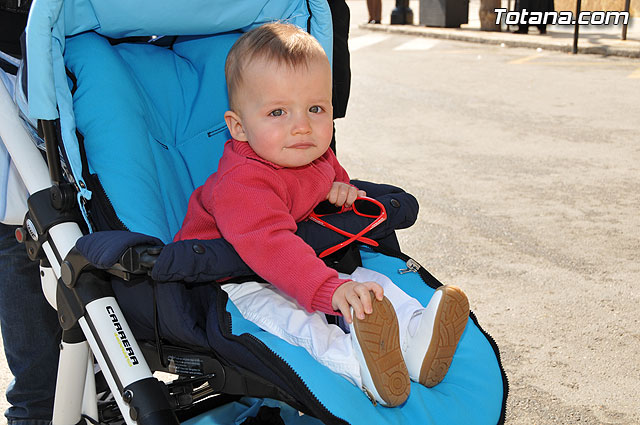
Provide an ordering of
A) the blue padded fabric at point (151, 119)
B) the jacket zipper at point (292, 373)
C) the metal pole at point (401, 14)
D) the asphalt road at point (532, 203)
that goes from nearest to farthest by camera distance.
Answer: the jacket zipper at point (292, 373), the blue padded fabric at point (151, 119), the asphalt road at point (532, 203), the metal pole at point (401, 14)

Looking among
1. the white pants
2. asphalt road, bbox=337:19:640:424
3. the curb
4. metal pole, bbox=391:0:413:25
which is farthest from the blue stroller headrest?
metal pole, bbox=391:0:413:25

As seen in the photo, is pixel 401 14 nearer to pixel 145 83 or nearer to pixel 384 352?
pixel 145 83

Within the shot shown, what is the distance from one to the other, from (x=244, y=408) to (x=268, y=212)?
3.40ft

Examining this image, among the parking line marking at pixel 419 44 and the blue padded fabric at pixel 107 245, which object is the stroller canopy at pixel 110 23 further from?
the parking line marking at pixel 419 44

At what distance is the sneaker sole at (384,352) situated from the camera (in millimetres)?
1774

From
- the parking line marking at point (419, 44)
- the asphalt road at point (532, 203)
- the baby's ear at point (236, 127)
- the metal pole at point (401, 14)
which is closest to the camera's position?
the baby's ear at point (236, 127)

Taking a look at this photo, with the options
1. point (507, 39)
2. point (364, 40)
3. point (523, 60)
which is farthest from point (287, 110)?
point (364, 40)

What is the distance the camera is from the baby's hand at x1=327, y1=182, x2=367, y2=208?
2291 mm

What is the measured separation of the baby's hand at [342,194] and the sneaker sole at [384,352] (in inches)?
20.6

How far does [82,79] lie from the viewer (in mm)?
2324

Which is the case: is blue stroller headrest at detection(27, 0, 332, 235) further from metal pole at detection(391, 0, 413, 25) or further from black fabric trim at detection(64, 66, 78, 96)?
metal pole at detection(391, 0, 413, 25)

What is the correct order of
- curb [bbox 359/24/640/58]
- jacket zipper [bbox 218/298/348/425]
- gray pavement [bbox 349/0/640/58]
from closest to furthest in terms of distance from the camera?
1. jacket zipper [bbox 218/298/348/425]
2. curb [bbox 359/24/640/58]
3. gray pavement [bbox 349/0/640/58]

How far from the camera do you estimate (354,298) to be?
1.79 m

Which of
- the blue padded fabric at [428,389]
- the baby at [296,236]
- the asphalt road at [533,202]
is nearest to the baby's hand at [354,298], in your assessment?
the baby at [296,236]
